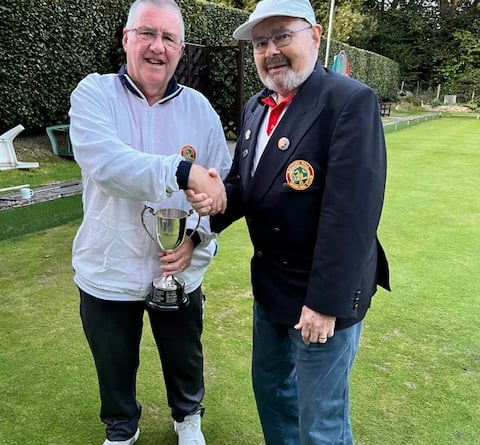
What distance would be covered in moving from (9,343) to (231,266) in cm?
182

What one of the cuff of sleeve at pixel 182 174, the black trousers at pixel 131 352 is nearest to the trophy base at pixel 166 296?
the black trousers at pixel 131 352

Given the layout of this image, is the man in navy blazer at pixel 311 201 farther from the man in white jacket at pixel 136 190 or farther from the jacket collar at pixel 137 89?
the jacket collar at pixel 137 89

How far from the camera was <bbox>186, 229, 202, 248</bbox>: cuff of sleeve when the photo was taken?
1.86 meters

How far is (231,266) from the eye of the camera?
4172 mm

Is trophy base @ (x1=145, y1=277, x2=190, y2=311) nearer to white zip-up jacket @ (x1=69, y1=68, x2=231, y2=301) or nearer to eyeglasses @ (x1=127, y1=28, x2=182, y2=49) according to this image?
white zip-up jacket @ (x1=69, y1=68, x2=231, y2=301)

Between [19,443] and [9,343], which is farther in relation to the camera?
[9,343]

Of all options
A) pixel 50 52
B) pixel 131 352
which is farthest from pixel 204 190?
pixel 50 52

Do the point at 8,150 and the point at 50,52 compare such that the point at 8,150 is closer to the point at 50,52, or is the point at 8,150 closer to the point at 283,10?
the point at 50,52

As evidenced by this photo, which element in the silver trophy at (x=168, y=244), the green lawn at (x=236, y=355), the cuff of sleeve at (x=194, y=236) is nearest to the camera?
the silver trophy at (x=168, y=244)

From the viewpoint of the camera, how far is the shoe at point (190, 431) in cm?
209

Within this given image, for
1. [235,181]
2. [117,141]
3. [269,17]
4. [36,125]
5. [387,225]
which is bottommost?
[387,225]

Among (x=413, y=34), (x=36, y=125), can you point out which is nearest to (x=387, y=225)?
(x=36, y=125)

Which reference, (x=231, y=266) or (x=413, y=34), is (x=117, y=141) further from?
(x=413, y=34)

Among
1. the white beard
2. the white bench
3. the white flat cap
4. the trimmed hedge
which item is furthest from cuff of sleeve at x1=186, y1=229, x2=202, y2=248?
the trimmed hedge
